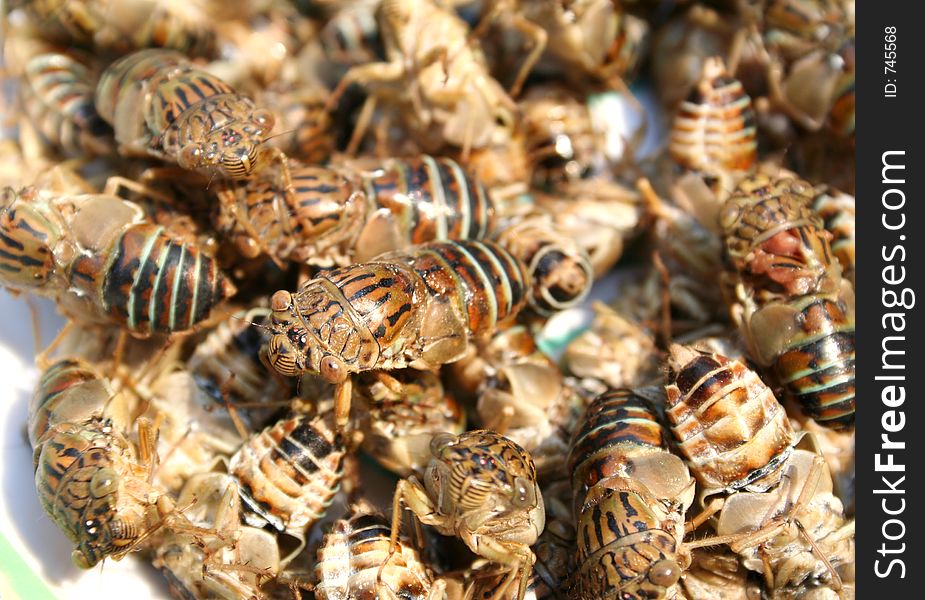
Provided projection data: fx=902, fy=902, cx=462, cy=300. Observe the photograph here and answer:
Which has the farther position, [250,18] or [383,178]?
[250,18]

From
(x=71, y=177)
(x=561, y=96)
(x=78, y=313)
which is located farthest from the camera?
(x=561, y=96)

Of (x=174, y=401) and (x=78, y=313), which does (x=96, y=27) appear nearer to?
(x=78, y=313)

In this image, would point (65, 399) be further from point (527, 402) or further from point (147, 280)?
point (527, 402)

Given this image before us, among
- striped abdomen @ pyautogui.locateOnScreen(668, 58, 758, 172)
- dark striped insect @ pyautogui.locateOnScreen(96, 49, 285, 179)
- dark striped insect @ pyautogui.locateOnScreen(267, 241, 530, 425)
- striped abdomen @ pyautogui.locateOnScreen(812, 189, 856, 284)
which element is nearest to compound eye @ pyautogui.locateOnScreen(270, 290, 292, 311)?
dark striped insect @ pyautogui.locateOnScreen(267, 241, 530, 425)

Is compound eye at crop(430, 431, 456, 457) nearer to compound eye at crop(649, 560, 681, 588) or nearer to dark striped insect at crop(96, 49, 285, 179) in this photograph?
compound eye at crop(649, 560, 681, 588)

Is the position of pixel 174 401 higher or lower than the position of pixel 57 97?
lower
